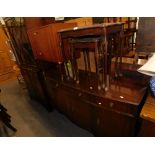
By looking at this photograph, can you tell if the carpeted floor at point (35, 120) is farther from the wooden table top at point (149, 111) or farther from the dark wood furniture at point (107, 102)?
the wooden table top at point (149, 111)

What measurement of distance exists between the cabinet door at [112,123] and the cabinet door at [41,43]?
34.0 inches

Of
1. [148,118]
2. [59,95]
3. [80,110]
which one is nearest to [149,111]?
[148,118]

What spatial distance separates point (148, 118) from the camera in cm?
96

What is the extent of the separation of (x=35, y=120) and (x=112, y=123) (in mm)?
1305

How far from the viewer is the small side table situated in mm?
961

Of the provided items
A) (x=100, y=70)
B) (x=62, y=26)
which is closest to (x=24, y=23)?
(x=62, y=26)

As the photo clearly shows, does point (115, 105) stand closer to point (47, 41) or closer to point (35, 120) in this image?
point (47, 41)

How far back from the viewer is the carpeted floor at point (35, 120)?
1.89 metres

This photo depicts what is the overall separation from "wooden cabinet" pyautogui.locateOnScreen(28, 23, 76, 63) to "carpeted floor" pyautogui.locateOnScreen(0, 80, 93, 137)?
3.06 feet

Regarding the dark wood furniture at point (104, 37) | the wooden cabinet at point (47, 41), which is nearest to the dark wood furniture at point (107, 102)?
the dark wood furniture at point (104, 37)
